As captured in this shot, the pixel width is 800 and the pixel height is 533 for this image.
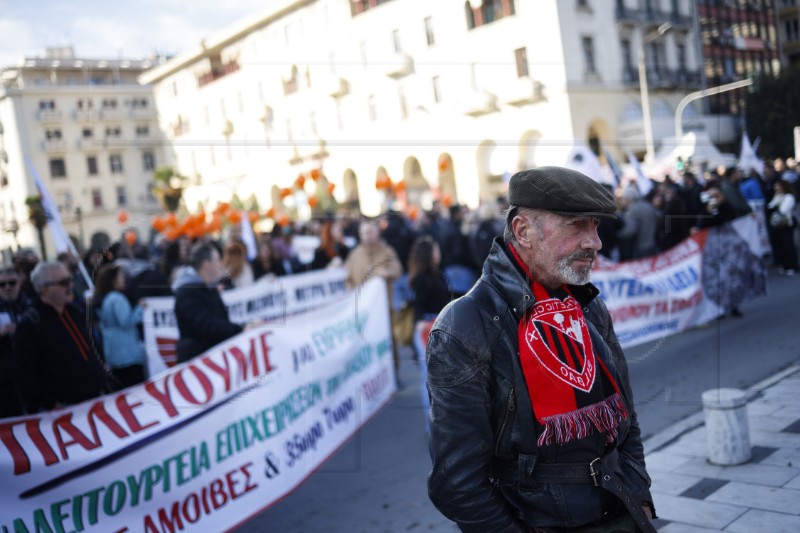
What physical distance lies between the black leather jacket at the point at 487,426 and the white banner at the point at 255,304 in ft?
15.2

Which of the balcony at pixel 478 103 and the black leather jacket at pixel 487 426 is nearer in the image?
the black leather jacket at pixel 487 426

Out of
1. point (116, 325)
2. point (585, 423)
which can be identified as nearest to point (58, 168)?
point (116, 325)

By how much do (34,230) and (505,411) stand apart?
20.1 feet

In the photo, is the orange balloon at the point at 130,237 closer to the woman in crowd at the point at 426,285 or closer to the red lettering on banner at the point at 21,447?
the woman in crowd at the point at 426,285

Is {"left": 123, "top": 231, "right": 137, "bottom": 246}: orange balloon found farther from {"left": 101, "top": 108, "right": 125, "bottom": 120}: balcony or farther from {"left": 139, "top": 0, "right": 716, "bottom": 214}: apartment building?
{"left": 101, "top": 108, "right": 125, "bottom": 120}: balcony

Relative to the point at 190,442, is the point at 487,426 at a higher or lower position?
higher

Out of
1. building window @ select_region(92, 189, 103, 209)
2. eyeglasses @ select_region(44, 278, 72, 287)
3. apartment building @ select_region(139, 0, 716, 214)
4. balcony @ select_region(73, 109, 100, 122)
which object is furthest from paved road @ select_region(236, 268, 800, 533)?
balcony @ select_region(73, 109, 100, 122)

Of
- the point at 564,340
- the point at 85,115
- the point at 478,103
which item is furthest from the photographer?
the point at 478,103

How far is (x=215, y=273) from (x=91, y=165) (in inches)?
60.4

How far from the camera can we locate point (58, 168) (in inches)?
261

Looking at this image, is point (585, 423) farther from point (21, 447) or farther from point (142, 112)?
point (142, 112)

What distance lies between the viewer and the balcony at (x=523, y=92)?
25.2 ft

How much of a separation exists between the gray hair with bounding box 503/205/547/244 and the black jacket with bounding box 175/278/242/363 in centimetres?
411

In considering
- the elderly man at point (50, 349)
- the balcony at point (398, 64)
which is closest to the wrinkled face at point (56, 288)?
the elderly man at point (50, 349)
